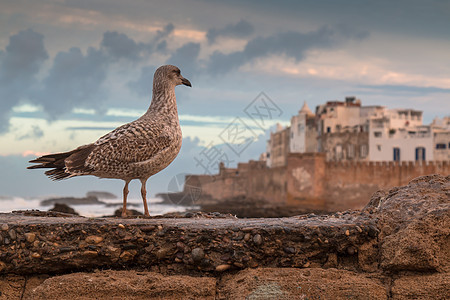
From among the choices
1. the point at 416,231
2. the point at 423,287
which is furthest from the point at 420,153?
the point at 423,287

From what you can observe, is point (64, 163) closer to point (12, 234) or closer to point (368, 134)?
point (12, 234)

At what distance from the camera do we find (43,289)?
2.76 metres

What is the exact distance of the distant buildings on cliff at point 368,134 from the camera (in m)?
52.9

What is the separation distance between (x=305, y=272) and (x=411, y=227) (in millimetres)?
604

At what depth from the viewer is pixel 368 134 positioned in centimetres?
5412

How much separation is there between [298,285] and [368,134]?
53055 millimetres

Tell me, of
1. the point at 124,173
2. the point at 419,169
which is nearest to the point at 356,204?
the point at 419,169

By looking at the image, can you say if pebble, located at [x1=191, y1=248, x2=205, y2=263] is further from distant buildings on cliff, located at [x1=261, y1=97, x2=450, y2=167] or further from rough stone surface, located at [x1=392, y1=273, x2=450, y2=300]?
distant buildings on cliff, located at [x1=261, y1=97, x2=450, y2=167]

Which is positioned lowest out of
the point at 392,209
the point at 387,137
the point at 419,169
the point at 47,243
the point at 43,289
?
the point at 43,289

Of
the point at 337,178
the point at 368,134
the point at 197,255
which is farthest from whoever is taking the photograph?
the point at 368,134

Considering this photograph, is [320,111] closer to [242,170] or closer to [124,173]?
[242,170]

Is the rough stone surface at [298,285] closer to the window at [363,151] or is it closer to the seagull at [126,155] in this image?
the seagull at [126,155]

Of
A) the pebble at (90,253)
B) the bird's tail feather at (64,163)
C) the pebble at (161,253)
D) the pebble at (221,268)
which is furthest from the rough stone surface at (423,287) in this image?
the bird's tail feather at (64,163)

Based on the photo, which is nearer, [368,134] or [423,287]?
[423,287]
